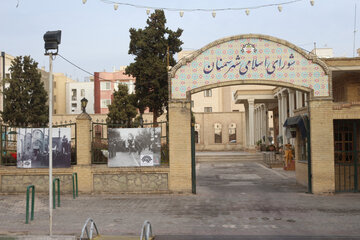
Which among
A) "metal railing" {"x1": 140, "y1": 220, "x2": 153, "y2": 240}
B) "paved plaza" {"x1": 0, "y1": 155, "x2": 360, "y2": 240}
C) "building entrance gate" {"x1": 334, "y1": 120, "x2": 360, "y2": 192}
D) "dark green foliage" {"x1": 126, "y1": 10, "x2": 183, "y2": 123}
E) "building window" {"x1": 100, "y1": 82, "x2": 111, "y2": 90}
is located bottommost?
"paved plaza" {"x1": 0, "y1": 155, "x2": 360, "y2": 240}

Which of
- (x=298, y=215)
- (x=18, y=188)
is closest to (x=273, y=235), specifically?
(x=298, y=215)

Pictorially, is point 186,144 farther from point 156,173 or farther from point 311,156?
point 311,156

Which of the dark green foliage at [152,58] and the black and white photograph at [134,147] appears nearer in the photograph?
the black and white photograph at [134,147]

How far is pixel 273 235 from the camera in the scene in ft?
29.7

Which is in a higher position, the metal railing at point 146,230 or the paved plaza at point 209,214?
the metal railing at point 146,230

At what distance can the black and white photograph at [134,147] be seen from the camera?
50.3 ft

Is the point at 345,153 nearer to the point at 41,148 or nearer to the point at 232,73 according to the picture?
the point at 232,73

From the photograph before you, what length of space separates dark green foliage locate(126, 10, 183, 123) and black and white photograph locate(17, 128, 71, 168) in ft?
31.6

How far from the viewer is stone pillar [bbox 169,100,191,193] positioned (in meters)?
15.1

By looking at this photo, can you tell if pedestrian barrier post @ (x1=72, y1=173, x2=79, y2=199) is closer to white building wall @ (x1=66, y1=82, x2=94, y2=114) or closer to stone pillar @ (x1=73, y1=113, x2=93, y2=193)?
stone pillar @ (x1=73, y1=113, x2=93, y2=193)

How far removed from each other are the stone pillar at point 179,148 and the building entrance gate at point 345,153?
220 inches

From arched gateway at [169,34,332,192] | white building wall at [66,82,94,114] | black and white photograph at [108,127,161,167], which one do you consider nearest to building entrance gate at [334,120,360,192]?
arched gateway at [169,34,332,192]

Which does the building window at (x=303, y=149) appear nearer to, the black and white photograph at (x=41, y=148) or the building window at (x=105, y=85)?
the black and white photograph at (x=41, y=148)

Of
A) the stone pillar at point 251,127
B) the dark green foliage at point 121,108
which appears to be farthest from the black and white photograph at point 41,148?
the stone pillar at point 251,127
